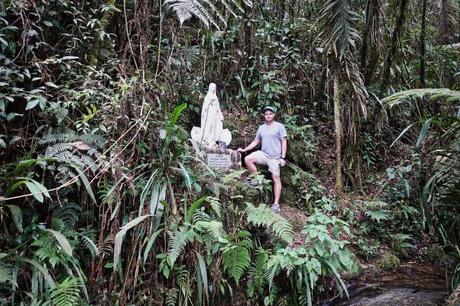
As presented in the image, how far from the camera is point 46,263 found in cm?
331

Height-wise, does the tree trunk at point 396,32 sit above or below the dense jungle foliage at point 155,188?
above

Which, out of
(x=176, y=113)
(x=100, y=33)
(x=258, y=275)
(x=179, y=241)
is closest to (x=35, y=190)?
(x=179, y=241)

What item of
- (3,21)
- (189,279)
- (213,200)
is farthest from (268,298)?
(3,21)

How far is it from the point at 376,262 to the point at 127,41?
4314 millimetres

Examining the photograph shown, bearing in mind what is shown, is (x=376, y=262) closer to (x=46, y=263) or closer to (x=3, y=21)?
(x=46, y=263)

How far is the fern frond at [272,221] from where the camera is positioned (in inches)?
157

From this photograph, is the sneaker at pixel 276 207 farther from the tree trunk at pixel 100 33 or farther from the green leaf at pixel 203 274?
the tree trunk at pixel 100 33

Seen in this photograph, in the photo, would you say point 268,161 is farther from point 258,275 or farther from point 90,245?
point 90,245

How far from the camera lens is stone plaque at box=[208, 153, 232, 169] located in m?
5.07

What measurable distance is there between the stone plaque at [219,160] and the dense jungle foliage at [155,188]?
0.34 meters

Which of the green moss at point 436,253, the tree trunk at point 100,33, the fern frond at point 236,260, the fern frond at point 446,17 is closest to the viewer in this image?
the fern frond at point 236,260

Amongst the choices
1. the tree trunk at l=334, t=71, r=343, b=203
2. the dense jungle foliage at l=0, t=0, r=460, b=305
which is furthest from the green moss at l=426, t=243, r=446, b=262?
the tree trunk at l=334, t=71, r=343, b=203

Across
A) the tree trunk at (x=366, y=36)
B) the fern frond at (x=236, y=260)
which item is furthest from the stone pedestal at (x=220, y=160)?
the tree trunk at (x=366, y=36)

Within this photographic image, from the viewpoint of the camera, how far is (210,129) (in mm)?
5281
